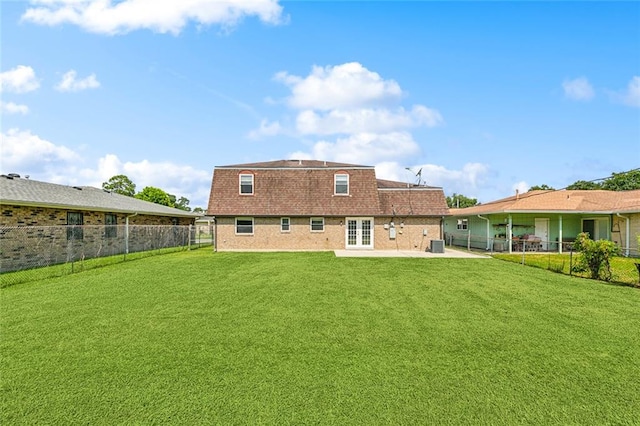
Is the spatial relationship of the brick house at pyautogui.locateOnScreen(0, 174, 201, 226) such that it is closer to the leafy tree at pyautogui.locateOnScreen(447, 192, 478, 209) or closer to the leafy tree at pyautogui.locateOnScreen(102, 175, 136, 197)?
the leafy tree at pyautogui.locateOnScreen(102, 175, 136, 197)

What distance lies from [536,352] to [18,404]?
6.38 metres

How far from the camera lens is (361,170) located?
2081 centimetres

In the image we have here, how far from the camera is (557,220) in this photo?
72.4ft

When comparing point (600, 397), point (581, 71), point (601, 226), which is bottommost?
point (600, 397)

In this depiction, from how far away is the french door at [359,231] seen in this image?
796 inches

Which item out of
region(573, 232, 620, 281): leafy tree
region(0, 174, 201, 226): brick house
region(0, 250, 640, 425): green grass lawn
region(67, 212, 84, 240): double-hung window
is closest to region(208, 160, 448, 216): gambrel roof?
region(0, 174, 201, 226): brick house

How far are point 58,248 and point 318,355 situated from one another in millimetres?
14868

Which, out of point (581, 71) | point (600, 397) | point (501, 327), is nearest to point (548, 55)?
point (581, 71)

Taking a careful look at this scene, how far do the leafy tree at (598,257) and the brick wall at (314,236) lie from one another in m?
9.26

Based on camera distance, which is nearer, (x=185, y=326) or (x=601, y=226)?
(x=185, y=326)

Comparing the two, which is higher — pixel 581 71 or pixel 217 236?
pixel 581 71

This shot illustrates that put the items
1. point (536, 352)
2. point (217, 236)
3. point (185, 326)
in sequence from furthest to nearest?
point (217, 236) < point (185, 326) < point (536, 352)

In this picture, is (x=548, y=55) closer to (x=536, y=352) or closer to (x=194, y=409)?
(x=536, y=352)

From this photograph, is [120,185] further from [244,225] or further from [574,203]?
[574,203]
